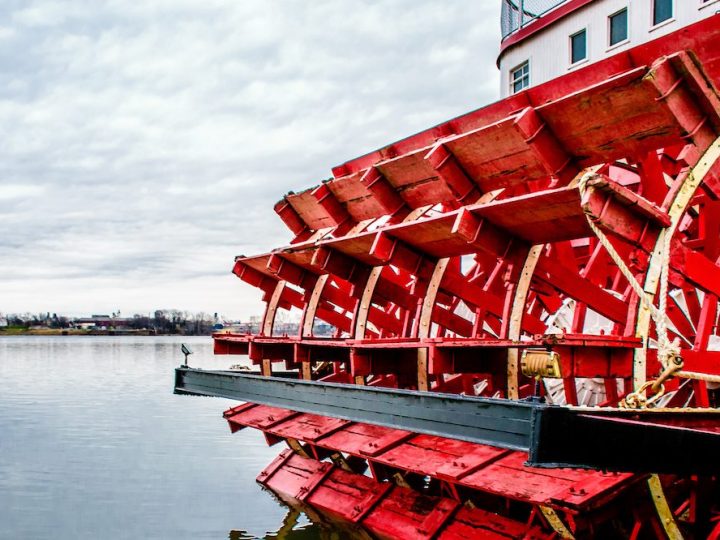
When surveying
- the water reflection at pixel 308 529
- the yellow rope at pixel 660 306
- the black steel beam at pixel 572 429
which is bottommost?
the water reflection at pixel 308 529

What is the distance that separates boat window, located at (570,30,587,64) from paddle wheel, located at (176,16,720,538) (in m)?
2.08

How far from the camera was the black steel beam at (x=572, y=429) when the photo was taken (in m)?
3.03

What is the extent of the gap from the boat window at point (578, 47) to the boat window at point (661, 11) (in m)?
0.94

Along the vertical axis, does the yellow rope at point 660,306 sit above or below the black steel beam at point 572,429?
above

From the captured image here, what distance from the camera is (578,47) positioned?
9273mm

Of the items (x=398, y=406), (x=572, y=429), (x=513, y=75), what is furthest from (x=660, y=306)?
(x=513, y=75)

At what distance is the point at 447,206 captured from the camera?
7582mm

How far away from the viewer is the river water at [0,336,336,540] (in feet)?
22.0

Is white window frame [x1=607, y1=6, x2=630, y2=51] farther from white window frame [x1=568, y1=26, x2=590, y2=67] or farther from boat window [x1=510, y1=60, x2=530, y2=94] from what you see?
boat window [x1=510, y1=60, x2=530, y2=94]

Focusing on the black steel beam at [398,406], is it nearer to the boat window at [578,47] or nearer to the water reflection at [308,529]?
the water reflection at [308,529]

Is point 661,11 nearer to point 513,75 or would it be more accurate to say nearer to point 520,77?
point 520,77

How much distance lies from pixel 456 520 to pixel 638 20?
17.9 ft

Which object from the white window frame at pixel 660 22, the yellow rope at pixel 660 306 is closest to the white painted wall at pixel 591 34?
the white window frame at pixel 660 22

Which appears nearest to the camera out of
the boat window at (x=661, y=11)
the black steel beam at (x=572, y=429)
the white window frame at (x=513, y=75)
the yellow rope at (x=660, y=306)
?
the black steel beam at (x=572, y=429)
